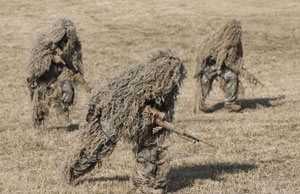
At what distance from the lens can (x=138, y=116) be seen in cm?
653

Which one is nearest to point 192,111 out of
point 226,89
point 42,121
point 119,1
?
point 226,89

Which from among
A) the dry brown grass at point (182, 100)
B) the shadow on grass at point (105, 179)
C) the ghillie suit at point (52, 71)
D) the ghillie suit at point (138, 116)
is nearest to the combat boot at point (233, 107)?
the dry brown grass at point (182, 100)

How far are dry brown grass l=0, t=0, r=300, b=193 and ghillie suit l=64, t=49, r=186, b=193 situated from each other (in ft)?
1.41

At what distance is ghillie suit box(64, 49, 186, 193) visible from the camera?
652cm

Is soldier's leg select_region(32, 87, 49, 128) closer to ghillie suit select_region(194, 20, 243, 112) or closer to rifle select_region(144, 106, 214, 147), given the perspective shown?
ghillie suit select_region(194, 20, 243, 112)

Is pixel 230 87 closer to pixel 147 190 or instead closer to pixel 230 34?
pixel 230 34

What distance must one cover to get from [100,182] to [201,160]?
197cm

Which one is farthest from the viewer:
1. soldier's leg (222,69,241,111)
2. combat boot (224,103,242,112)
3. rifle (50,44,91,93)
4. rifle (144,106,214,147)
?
soldier's leg (222,69,241,111)

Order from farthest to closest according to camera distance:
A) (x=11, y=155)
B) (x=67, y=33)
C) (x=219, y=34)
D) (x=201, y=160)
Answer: (x=219, y=34)
(x=67, y=33)
(x=11, y=155)
(x=201, y=160)

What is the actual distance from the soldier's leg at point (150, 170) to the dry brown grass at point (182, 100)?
13.6 inches

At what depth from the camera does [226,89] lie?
14023mm

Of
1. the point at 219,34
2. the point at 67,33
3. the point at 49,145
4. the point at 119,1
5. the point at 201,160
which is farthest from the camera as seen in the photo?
the point at 119,1

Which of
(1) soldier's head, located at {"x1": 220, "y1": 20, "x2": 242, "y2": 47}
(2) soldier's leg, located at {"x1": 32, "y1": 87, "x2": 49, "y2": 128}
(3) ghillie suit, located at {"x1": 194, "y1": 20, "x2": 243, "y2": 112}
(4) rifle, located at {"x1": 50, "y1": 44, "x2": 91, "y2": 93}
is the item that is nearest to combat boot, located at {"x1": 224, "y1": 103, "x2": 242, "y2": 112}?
(3) ghillie suit, located at {"x1": 194, "y1": 20, "x2": 243, "y2": 112}

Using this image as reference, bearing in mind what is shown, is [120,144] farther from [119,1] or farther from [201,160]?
[119,1]
